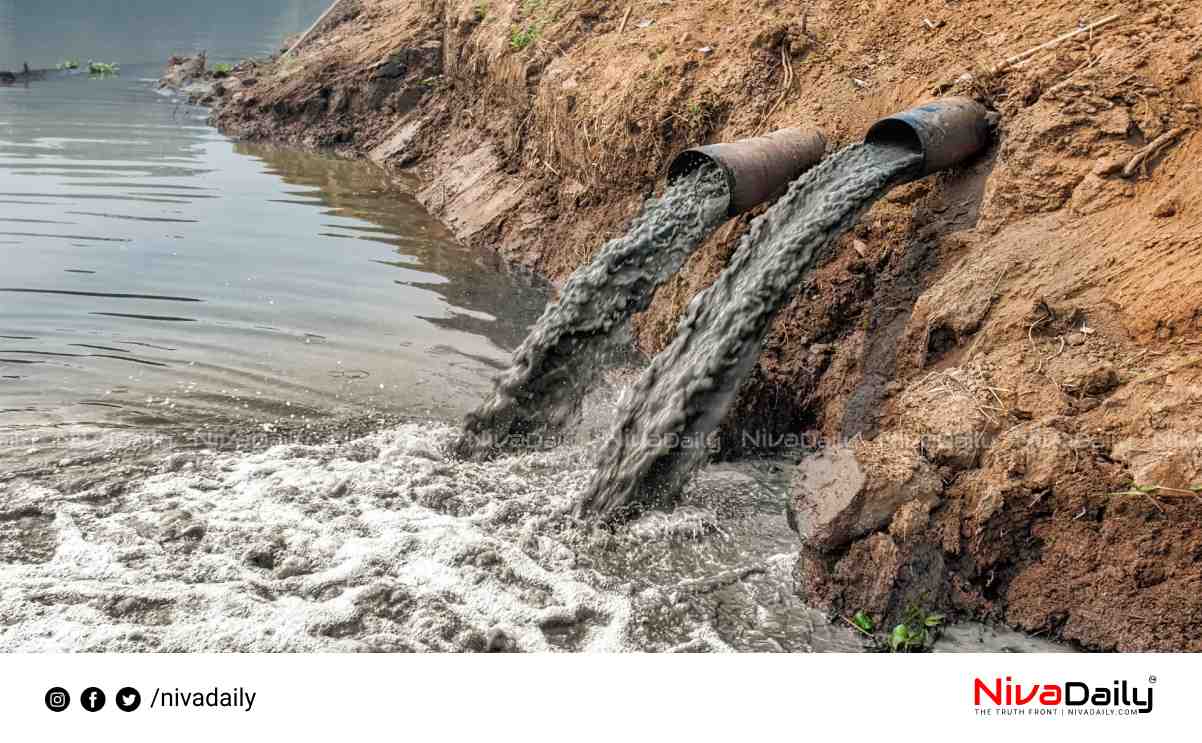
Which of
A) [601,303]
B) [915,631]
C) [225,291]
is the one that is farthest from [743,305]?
[225,291]

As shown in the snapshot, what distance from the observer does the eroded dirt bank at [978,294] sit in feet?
13.0

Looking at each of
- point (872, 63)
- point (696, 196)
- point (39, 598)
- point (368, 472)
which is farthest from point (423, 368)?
point (872, 63)

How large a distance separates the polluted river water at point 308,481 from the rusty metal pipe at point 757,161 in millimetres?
1412

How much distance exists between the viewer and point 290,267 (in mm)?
Answer: 8195

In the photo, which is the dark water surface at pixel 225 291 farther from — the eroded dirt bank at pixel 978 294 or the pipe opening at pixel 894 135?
the pipe opening at pixel 894 135

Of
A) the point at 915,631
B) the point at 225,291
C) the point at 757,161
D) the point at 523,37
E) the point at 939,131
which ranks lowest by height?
the point at 915,631

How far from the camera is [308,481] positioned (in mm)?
4945

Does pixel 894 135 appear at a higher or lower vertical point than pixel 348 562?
higher

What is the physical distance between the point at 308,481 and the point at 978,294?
10.8 feet

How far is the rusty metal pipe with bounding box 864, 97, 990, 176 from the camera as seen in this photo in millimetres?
5215

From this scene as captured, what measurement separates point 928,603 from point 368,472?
2638 millimetres

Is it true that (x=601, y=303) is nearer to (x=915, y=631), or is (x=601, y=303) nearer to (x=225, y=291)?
(x=915, y=631)

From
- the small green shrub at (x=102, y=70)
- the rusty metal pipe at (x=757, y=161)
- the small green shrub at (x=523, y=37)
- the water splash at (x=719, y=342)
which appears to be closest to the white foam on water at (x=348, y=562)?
the water splash at (x=719, y=342)

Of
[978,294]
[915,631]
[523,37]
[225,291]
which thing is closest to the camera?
[915,631]
